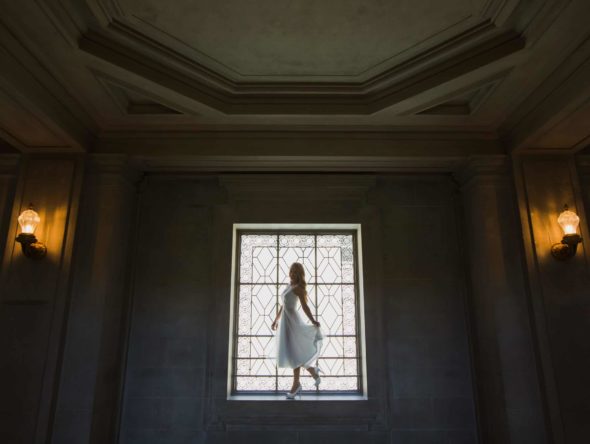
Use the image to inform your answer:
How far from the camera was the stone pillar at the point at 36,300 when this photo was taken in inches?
169

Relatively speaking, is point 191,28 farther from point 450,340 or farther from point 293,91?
point 450,340

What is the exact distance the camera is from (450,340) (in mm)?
5238

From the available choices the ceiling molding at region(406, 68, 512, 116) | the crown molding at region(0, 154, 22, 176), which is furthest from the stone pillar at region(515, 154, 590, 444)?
the crown molding at region(0, 154, 22, 176)

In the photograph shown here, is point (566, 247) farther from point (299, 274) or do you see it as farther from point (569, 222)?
point (299, 274)

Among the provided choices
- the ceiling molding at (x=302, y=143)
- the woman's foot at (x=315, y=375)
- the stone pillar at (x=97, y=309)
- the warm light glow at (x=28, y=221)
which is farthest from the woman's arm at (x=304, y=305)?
the warm light glow at (x=28, y=221)

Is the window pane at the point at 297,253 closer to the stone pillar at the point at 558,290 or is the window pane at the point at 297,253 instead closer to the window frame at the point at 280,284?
the window frame at the point at 280,284

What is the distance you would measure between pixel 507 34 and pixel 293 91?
6.87ft

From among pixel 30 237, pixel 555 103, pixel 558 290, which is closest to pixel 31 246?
pixel 30 237

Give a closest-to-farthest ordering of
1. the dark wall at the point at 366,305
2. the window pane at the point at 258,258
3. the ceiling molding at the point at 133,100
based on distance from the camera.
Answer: the ceiling molding at the point at 133,100 < the dark wall at the point at 366,305 < the window pane at the point at 258,258

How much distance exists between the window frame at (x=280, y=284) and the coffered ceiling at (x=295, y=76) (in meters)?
1.17

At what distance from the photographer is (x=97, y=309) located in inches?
184

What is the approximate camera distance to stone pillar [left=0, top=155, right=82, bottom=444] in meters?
4.30

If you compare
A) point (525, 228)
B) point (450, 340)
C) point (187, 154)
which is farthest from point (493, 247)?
point (187, 154)

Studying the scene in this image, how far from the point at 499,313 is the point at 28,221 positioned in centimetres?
522
